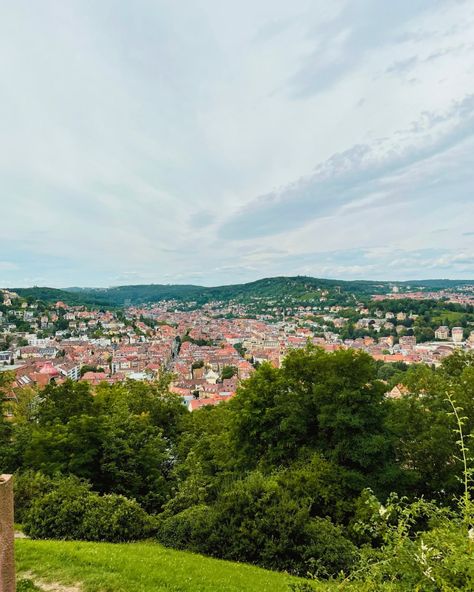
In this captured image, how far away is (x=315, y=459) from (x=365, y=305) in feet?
574

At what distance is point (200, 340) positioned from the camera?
121062 mm

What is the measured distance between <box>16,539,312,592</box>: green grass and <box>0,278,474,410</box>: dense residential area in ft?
145

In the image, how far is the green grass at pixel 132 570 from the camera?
661cm

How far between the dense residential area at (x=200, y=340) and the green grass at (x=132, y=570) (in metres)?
44.1

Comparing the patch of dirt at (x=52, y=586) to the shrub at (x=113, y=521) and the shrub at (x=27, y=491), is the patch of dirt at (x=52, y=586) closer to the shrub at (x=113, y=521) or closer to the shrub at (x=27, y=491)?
the shrub at (x=113, y=521)

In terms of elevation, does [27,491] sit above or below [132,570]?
below

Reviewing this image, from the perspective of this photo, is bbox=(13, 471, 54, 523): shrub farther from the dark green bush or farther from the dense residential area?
the dense residential area

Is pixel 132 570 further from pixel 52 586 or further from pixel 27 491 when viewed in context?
pixel 27 491

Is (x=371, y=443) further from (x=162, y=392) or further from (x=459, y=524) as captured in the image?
(x=162, y=392)

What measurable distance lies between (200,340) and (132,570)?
377 ft

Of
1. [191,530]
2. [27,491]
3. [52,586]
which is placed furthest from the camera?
[27,491]

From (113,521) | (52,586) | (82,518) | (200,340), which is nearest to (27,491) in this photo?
(82,518)

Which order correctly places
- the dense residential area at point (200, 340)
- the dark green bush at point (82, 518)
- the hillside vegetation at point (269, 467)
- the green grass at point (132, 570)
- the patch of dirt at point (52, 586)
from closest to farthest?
the patch of dirt at point (52, 586) → the green grass at point (132, 570) → the hillside vegetation at point (269, 467) → the dark green bush at point (82, 518) → the dense residential area at point (200, 340)

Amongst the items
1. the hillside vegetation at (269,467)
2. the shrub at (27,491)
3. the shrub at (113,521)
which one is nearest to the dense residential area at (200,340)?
the hillside vegetation at (269,467)
